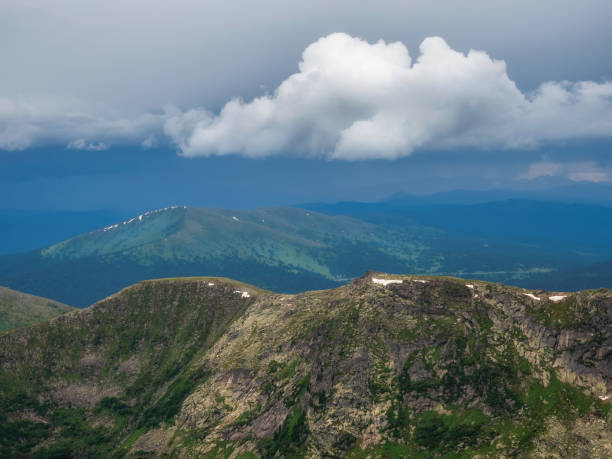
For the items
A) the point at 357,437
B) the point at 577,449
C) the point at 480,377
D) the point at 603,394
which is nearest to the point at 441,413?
the point at 480,377

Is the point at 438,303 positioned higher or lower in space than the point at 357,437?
higher

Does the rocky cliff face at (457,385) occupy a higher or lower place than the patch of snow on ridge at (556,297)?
lower

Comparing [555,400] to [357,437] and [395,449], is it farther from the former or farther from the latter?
[357,437]

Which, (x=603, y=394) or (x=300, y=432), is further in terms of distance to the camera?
(x=300, y=432)

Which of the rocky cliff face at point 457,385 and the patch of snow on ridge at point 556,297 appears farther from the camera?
the patch of snow on ridge at point 556,297

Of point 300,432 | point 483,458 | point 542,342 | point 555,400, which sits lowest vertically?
point 300,432

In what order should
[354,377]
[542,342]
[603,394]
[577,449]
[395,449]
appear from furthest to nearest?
1. [354,377]
2. [542,342]
3. [395,449]
4. [603,394]
5. [577,449]

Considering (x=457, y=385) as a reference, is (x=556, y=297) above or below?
above

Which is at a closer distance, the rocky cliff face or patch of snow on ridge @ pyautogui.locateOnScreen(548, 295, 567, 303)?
the rocky cliff face

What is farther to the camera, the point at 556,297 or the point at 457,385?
the point at 556,297

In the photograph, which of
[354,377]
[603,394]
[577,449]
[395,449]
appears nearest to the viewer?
[577,449]

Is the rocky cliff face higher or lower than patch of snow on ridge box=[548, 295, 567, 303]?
lower
